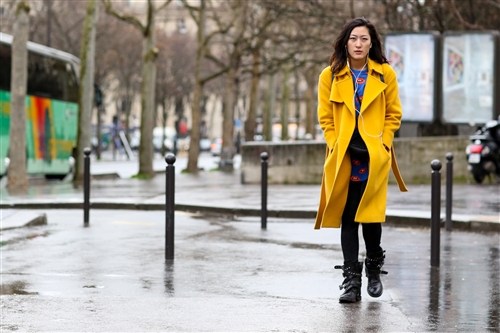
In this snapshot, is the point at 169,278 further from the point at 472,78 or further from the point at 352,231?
the point at 472,78

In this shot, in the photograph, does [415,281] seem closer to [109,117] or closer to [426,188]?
[426,188]

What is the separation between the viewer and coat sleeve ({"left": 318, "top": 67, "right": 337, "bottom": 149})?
6824 mm

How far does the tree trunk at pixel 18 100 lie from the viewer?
21.7 meters

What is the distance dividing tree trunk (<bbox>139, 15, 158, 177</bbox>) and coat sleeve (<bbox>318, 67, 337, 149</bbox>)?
77.3 feet

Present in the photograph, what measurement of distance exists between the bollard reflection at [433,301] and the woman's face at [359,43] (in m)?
1.71

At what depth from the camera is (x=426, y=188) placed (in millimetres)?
20906

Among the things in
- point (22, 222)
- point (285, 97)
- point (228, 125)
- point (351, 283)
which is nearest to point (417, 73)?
point (228, 125)

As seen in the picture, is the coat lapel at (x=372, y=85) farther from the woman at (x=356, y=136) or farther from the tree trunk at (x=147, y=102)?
the tree trunk at (x=147, y=102)

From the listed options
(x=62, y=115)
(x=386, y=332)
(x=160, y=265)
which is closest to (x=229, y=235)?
(x=160, y=265)

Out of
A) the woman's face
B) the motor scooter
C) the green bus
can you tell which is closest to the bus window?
the green bus

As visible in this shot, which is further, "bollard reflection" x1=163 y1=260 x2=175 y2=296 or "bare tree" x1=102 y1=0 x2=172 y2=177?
"bare tree" x1=102 y1=0 x2=172 y2=177

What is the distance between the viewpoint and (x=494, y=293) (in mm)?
7504

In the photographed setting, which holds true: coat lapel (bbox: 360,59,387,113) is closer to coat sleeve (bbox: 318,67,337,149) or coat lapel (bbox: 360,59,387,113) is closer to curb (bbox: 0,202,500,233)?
coat sleeve (bbox: 318,67,337,149)

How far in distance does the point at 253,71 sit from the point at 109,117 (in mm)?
80377
